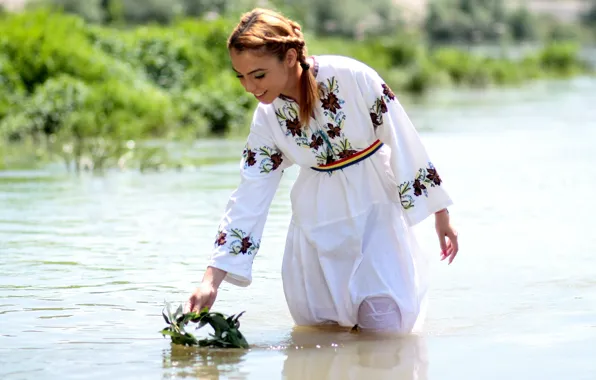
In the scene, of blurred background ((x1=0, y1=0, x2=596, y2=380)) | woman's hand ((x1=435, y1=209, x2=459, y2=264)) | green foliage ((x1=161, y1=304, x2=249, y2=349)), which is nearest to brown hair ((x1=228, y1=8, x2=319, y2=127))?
woman's hand ((x1=435, y1=209, x2=459, y2=264))

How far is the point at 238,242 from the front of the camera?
191 inches

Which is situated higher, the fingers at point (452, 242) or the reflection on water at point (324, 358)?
the fingers at point (452, 242)

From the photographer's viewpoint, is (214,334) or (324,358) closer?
(324,358)

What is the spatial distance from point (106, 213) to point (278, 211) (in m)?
1.18

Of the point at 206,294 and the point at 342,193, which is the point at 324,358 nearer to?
the point at 206,294

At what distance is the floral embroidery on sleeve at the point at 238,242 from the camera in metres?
4.84

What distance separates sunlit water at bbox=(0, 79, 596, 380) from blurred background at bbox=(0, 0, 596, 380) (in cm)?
2

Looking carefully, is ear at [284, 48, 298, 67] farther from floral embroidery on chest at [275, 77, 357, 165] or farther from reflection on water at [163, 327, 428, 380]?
reflection on water at [163, 327, 428, 380]

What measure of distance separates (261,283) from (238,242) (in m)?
1.66

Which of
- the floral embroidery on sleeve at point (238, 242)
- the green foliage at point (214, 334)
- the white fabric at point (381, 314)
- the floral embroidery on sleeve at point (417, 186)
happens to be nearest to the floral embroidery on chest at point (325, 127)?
the floral embroidery on sleeve at point (417, 186)

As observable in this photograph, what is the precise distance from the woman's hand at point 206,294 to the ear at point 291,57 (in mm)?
800

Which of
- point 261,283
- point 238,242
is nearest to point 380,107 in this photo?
point 238,242

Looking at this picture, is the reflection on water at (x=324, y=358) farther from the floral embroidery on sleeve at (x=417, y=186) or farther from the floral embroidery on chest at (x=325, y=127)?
the floral embroidery on chest at (x=325, y=127)

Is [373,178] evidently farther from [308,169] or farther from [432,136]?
[432,136]
